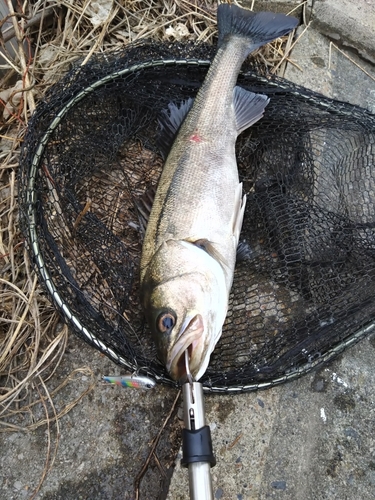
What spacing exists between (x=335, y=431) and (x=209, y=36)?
312 centimetres

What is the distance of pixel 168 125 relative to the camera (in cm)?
301

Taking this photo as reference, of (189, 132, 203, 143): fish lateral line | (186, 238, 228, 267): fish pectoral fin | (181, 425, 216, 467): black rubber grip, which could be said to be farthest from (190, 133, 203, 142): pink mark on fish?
(181, 425, 216, 467): black rubber grip

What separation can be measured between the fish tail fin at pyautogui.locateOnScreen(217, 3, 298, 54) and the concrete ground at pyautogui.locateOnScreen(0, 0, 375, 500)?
2284 mm

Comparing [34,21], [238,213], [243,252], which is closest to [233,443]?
[243,252]

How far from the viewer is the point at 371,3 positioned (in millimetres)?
3881

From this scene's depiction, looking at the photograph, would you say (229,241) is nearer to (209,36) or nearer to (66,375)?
(66,375)

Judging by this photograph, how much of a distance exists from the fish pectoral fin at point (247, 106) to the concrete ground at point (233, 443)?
1648mm

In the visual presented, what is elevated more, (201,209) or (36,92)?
(36,92)

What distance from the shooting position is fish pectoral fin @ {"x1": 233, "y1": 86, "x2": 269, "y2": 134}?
3.02m

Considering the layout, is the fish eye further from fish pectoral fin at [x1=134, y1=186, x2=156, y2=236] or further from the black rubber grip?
fish pectoral fin at [x1=134, y1=186, x2=156, y2=236]

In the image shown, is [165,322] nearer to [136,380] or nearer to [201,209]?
[136,380]

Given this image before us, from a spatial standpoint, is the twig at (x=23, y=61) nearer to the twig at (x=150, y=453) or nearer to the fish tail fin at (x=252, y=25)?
the fish tail fin at (x=252, y=25)

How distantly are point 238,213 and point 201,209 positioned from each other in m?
0.25

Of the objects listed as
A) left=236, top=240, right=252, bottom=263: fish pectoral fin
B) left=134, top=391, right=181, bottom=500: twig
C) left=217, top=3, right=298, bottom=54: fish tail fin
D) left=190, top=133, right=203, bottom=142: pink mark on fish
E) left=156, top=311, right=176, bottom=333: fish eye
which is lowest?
left=134, top=391, right=181, bottom=500: twig
